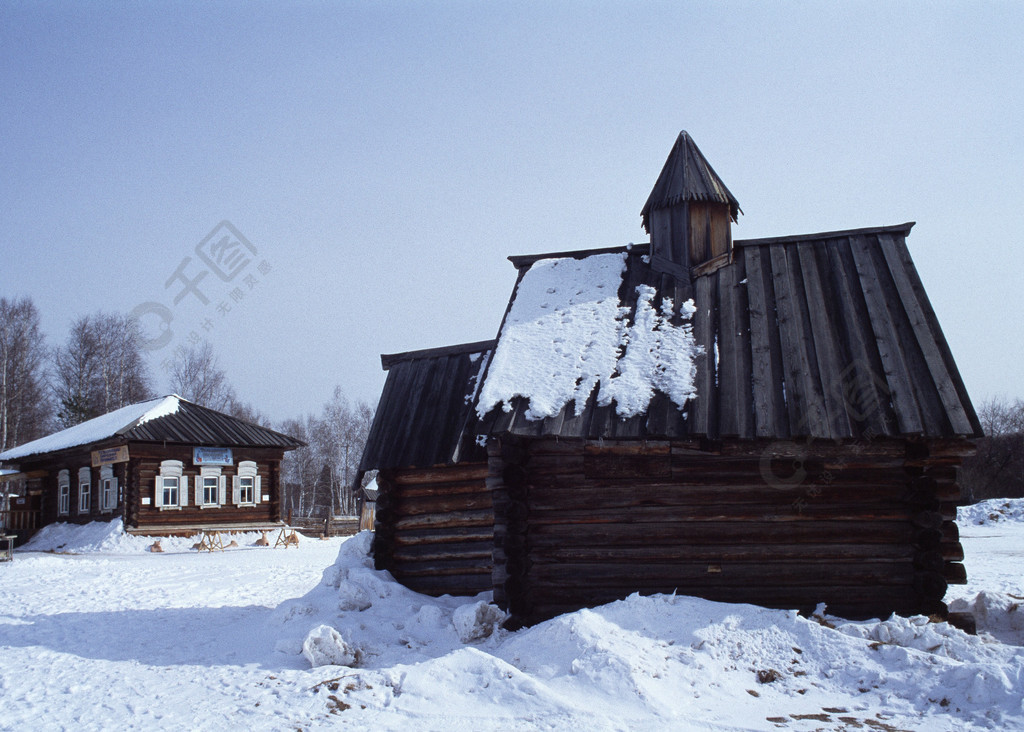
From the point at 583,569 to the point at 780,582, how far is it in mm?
2366

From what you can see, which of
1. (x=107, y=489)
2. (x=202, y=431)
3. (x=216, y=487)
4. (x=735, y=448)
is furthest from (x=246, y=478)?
(x=735, y=448)

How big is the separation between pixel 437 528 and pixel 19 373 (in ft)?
113

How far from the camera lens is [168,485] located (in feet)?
81.5

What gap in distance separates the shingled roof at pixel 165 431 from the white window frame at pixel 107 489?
3.87 ft

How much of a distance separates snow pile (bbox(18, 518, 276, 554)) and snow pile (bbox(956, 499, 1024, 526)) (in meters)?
25.6

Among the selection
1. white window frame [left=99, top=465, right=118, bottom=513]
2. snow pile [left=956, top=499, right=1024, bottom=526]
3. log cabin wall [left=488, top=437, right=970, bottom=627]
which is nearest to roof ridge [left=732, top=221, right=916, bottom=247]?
log cabin wall [left=488, top=437, right=970, bottom=627]

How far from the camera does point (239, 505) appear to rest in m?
26.7

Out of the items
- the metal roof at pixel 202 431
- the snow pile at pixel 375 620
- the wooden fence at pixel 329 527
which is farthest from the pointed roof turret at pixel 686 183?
the wooden fence at pixel 329 527

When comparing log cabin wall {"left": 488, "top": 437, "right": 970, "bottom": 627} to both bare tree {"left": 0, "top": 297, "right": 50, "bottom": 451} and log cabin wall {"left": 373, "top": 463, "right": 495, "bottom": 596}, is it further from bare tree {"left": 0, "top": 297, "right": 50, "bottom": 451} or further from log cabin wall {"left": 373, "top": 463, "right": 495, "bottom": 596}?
bare tree {"left": 0, "top": 297, "right": 50, "bottom": 451}

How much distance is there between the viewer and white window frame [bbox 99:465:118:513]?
2464 cm

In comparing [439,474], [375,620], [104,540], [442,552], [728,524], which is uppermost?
[439,474]

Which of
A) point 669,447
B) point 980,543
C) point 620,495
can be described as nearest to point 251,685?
point 620,495

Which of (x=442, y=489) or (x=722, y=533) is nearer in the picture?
(x=722, y=533)

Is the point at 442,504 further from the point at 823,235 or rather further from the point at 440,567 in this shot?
the point at 823,235
